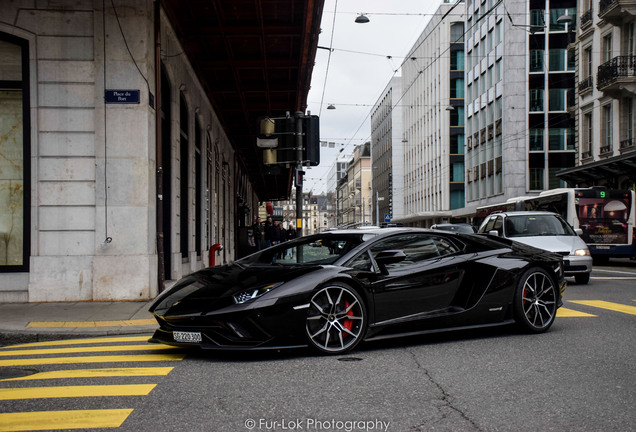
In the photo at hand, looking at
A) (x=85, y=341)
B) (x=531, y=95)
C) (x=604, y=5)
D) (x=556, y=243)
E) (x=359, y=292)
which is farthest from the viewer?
(x=531, y=95)

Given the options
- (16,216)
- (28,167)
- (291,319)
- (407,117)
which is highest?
(407,117)

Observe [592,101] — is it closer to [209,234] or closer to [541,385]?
[209,234]

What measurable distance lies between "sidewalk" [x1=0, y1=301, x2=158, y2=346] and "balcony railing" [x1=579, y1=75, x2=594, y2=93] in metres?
32.4

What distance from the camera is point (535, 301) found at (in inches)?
280

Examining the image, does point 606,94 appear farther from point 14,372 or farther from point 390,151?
point 390,151

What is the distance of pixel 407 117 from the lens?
88.9 meters

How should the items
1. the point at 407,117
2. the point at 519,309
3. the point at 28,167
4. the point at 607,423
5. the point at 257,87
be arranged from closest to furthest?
the point at 607,423, the point at 519,309, the point at 28,167, the point at 257,87, the point at 407,117

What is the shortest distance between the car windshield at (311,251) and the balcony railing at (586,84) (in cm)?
3407

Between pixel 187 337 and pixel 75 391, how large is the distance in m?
1.19

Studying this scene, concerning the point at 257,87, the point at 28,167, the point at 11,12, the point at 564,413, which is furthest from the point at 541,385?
the point at 257,87

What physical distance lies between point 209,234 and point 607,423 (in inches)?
745

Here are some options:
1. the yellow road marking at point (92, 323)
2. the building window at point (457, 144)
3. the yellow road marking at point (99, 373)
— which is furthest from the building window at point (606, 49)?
the yellow road marking at point (99, 373)

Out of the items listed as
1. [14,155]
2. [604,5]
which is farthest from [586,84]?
[14,155]

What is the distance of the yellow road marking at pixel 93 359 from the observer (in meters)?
5.97
